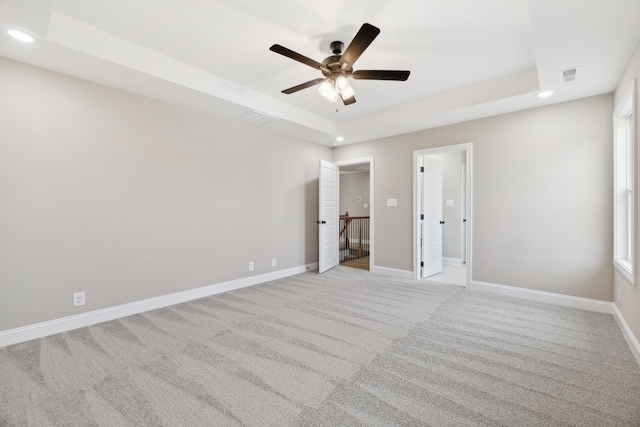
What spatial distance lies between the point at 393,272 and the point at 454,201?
2.40 m

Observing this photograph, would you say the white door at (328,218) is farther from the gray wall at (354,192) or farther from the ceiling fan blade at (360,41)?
the gray wall at (354,192)

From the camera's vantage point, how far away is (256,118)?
163 inches

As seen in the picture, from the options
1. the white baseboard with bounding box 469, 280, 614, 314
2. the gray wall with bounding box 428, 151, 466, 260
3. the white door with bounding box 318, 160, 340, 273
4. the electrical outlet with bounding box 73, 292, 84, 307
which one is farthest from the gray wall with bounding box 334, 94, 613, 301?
the electrical outlet with bounding box 73, 292, 84, 307

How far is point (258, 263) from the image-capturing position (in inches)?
183

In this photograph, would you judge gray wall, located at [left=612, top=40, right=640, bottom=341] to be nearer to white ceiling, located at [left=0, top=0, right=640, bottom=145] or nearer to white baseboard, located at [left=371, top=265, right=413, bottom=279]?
white ceiling, located at [left=0, top=0, right=640, bottom=145]

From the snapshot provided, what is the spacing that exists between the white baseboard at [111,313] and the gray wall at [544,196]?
12.3ft

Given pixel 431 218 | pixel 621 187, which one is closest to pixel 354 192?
pixel 431 218

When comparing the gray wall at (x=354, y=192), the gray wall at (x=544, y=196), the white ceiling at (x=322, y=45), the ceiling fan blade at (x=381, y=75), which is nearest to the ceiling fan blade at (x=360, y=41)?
the ceiling fan blade at (x=381, y=75)

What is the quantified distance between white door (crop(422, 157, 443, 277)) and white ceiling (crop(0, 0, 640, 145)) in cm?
137

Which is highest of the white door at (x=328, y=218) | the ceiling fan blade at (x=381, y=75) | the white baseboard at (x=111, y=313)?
the ceiling fan blade at (x=381, y=75)

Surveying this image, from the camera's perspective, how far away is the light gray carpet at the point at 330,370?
5.46 feet

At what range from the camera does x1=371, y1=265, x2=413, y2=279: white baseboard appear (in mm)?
4965

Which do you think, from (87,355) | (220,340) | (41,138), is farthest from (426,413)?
(41,138)

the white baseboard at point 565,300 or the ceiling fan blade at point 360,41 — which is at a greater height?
the ceiling fan blade at point 360,41
